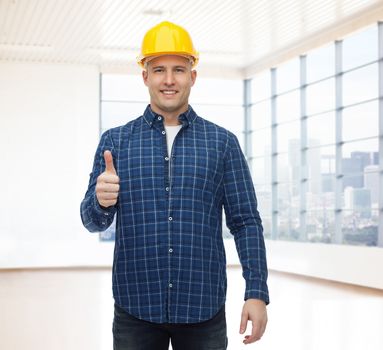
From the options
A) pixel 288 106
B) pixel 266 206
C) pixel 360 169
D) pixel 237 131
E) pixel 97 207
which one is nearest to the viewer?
pixel 97 207

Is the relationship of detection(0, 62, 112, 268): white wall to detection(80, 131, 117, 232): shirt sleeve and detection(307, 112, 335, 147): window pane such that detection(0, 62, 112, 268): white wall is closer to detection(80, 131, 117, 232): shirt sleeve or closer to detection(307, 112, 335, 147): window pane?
detection(307, 112, 335, 147): window pane

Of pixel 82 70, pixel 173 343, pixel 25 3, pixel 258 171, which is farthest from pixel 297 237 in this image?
pixel 173 343

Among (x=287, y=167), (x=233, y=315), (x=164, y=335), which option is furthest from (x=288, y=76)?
(x=164, y=335)

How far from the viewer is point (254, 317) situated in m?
2.51

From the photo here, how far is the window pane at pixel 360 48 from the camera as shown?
48.0 feet

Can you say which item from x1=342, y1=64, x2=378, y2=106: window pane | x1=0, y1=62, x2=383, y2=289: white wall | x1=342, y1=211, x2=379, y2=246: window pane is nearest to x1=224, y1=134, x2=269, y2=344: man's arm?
x1=342, y1=211, x2=379, y2=246: window pane

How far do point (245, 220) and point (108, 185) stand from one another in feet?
1.90

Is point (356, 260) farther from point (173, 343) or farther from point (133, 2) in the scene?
point (173, 343)

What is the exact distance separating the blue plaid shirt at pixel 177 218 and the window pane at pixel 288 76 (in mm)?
15409

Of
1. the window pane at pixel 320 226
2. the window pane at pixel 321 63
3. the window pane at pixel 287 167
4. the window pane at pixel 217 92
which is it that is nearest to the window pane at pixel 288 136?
the window pane at pixel 287 167

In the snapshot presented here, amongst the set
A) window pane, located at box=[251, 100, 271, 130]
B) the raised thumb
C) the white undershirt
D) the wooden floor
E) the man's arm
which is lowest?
the wooden floor

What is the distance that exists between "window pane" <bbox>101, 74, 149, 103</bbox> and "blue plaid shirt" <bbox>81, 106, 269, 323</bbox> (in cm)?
1696

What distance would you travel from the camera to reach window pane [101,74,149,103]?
19.5 meters

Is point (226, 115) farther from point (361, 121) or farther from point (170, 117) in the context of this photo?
point (170, 117)
